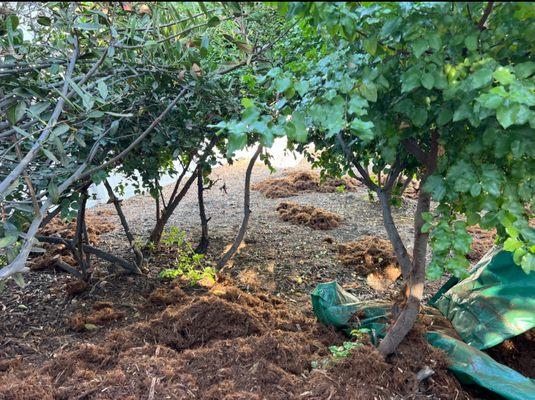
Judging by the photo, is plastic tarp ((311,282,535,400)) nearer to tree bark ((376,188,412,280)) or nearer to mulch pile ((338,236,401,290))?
tree bark ((376,188,412,280))

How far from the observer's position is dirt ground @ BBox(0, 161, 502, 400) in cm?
218

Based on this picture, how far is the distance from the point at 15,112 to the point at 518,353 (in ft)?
9.43

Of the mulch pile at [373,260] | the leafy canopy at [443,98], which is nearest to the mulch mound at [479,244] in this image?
the mulch pile at [373,260]

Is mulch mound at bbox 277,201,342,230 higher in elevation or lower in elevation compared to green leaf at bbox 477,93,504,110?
lower

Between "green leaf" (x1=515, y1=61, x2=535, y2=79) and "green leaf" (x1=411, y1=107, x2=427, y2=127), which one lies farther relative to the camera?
"green leaf" (x1=411, y1=107, x2=427, y2=127)

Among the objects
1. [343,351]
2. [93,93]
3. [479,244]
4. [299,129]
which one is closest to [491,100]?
[299,129]

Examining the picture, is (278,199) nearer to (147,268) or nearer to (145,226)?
(145,226)

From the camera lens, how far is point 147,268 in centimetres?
384

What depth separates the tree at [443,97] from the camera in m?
1.35

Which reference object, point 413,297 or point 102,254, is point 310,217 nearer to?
point 102,254

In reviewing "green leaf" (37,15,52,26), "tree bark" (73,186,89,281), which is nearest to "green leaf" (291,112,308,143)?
"green leaf" (37,15,52,26)

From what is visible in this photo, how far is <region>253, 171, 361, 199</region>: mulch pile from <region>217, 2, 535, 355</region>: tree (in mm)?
4599

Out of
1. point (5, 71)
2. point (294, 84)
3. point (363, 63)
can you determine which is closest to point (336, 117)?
point (294, 84)

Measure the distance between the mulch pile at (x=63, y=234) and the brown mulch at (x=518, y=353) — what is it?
114 inches
